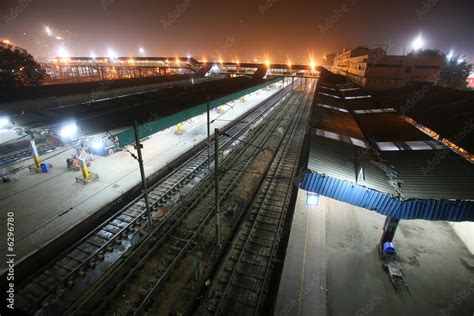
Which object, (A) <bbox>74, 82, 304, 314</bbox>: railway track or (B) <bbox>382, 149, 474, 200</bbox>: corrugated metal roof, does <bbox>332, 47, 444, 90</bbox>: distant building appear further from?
(A) <bbox>74, 82, 304, 314</bbox>: railway track

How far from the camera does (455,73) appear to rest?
58.4 metres

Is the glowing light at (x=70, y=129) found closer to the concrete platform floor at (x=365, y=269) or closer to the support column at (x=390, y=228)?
the concrete platform floor at (x=365, y=269)

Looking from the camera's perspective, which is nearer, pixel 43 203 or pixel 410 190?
pixel 410 190

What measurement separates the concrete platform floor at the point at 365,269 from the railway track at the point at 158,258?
16.5 feet

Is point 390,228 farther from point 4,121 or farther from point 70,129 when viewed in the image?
point 4,121

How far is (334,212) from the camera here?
49.8 ft

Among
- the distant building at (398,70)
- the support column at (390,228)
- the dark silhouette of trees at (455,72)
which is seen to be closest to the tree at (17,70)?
the support column at (390,228)

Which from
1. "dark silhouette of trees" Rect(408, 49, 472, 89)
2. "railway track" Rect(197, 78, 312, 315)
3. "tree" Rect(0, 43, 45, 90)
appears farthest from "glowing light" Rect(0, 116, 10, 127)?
"dark silhouette of trees" Rect(408, 49, 472, 89)

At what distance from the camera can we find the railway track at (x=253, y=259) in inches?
366

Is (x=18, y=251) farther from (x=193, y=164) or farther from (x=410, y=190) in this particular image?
(x=410, y=190)

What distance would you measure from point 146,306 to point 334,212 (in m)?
11.9

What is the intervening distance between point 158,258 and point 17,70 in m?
43.6

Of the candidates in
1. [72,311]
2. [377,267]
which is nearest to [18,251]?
[72,311]

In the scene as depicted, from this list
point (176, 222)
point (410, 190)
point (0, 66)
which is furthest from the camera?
point (0, 66)
